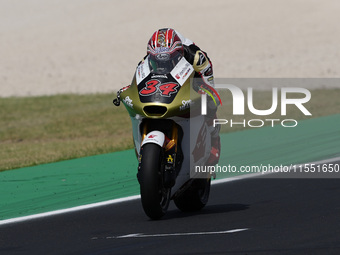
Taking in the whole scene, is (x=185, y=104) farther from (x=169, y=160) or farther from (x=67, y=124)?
(x=67, y=124)

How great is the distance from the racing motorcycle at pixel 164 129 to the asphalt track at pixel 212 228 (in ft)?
1.06

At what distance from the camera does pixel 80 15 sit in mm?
52844

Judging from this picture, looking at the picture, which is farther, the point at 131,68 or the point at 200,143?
the point at 131,68

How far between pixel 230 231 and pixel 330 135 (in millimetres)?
7376

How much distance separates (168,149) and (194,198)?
3.43ft

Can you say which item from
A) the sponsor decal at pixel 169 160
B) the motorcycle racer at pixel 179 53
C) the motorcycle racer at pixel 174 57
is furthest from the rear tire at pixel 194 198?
the sponsor decal at pixel 169 160

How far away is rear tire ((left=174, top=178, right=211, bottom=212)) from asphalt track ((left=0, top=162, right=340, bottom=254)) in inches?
4.1

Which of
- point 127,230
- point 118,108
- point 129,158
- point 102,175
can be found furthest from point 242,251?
point 118,108

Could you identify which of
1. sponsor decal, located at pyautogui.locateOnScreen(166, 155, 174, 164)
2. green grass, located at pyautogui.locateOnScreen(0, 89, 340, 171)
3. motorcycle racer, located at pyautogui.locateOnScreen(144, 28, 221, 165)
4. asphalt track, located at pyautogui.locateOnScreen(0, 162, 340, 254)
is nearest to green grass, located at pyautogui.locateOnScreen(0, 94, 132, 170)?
green grass, located at pyautogui.locateOnScreen(0, 89, 340, 171)

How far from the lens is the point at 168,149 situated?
762 cm

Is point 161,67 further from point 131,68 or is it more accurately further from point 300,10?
point 300,10

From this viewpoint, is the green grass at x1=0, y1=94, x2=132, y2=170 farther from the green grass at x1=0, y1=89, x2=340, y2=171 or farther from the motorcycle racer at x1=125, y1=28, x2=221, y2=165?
the motorcycle racer at x1=125, y1=28, x2=221, y2=165

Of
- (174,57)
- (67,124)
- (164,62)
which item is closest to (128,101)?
(164,62)

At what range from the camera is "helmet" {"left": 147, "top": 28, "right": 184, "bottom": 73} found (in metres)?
7.89
